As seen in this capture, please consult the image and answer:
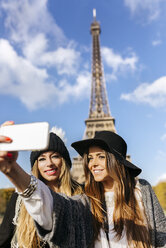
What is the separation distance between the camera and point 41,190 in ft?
5.16

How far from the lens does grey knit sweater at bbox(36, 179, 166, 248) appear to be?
Answer: 164 centimetres

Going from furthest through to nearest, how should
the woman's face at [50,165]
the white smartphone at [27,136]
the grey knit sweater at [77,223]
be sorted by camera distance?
the woman's face at [50,165]
the grey knit sweater at [77,223]
the white smartphone at [27,136]

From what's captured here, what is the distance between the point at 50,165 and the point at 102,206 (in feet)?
3.47

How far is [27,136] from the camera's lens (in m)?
1.26

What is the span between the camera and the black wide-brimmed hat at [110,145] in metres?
2.65

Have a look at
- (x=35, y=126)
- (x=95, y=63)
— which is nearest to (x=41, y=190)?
(x=35, y=126)

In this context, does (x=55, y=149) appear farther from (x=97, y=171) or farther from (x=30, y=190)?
(x=30, y=190)

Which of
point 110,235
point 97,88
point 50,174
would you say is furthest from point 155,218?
point 97,88

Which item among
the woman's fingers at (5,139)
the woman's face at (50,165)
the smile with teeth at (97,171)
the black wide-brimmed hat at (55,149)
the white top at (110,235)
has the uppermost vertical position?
the black wide-brimmed hat at (55,149)

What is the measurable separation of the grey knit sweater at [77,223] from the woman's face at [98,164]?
0.30 m

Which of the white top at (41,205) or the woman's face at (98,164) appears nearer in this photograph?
the white top at (41,205)

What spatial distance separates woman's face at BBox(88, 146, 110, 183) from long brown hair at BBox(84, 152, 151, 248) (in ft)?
0.18

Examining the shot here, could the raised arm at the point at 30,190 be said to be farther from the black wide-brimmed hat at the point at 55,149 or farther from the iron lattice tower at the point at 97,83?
the iron lattice tower at the point at 97,83

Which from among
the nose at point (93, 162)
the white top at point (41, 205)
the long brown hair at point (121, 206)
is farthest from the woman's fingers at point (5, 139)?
the nose at point (93, 162)
